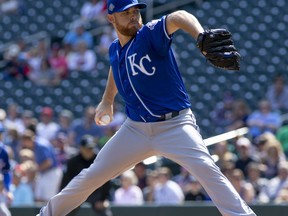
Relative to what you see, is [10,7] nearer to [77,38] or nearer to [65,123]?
[77,38]

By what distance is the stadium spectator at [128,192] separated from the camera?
33.8 feet

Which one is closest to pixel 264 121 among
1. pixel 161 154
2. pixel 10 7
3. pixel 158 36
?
pixel 10 7

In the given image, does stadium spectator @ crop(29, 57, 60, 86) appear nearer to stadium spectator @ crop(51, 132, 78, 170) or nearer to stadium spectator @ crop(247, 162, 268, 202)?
stadium spectator @ crop(51, 132, 78, 170)

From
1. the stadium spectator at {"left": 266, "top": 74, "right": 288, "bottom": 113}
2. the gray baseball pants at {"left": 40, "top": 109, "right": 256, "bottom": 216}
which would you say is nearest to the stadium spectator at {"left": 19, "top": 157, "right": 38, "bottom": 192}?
the stadium spectator at {"left": 266, "top": 74, "right": 288, "bottom": 113}

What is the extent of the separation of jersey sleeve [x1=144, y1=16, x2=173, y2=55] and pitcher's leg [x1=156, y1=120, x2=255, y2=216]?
524 millimetres

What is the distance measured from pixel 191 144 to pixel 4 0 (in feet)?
38.7

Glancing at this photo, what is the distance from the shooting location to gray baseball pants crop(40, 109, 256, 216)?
5.49 meters

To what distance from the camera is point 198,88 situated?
1380 cm

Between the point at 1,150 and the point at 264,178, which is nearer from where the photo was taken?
the point at 1,150

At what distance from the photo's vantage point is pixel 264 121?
12.1 m

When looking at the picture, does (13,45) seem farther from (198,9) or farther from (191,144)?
(191,144)

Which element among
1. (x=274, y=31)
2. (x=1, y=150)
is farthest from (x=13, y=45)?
(x=1, y=150)

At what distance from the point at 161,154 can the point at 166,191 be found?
4668mm

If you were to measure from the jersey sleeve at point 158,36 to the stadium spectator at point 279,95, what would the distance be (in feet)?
24.2
